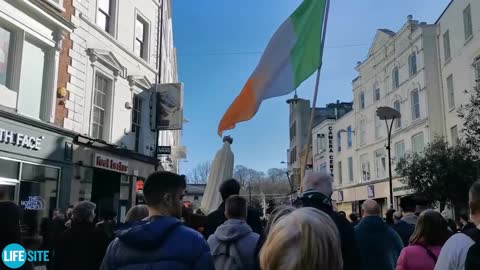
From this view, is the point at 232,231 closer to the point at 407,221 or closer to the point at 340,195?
the point at 407,221

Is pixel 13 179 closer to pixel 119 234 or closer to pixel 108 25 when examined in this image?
pixel 108 25

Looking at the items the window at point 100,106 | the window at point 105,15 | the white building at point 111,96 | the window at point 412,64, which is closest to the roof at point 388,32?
the window at point 412,64

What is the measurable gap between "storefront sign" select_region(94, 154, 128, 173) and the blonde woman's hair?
1472cm

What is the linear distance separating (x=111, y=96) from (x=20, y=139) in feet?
18.3

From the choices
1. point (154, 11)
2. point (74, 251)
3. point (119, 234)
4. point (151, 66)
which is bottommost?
point (74, 251)

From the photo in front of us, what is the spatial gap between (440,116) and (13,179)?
24462mm

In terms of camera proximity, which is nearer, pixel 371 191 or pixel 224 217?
pixel 224 217

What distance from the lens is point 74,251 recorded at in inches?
202

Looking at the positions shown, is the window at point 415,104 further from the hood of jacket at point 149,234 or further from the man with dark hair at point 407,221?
the hood of jacket at point 149,234

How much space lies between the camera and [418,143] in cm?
2981

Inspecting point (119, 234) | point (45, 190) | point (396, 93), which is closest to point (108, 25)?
point (45, 190)

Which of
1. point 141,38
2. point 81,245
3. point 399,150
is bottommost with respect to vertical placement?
point 81,245

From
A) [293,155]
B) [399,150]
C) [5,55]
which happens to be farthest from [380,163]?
[293,155]

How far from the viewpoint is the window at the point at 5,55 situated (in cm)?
1204
